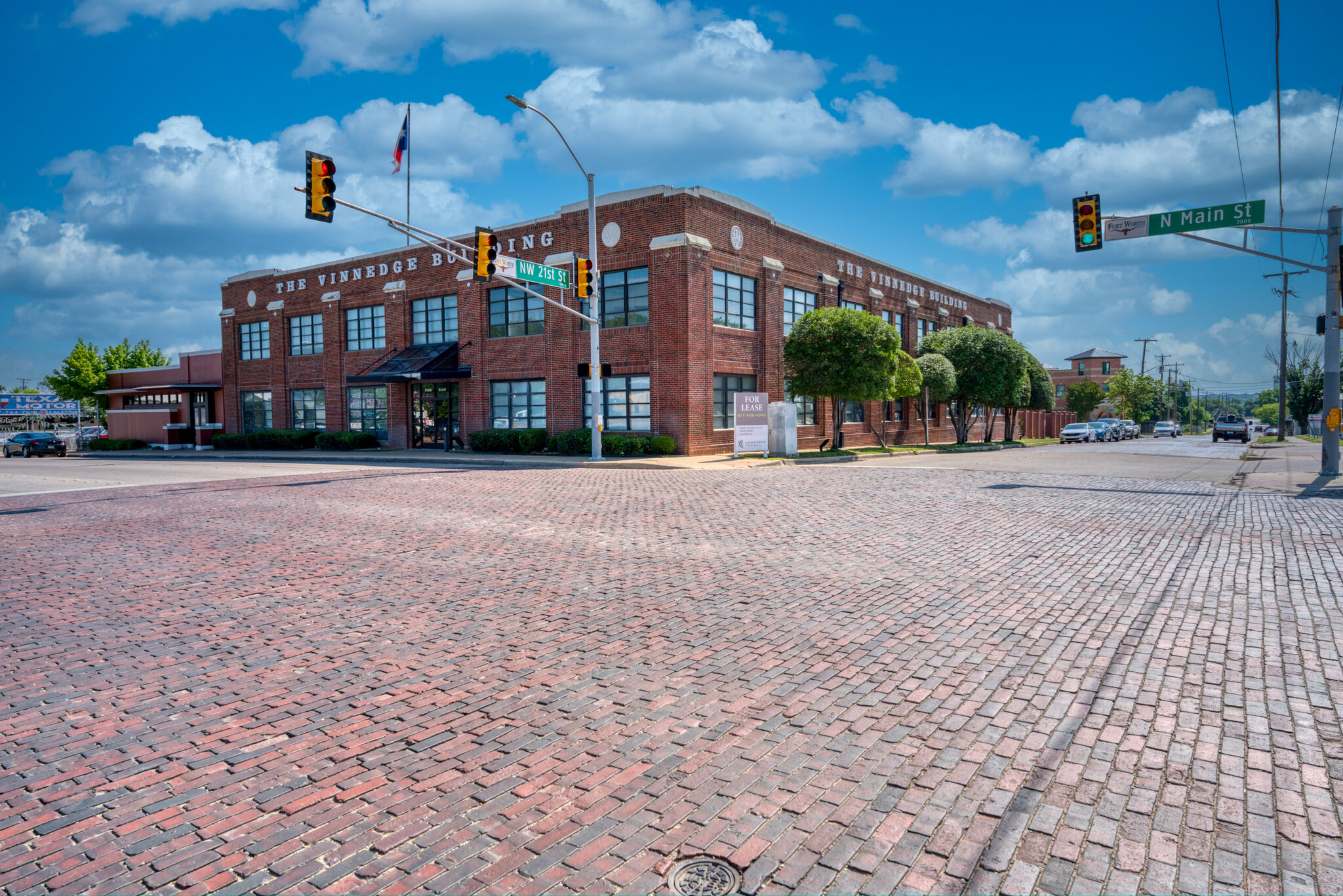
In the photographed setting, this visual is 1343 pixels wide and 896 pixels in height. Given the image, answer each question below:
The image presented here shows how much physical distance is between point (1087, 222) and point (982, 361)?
24.1 metres

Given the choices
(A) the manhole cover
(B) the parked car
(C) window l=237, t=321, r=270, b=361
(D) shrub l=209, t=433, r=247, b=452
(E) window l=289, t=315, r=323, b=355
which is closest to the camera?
(A) the manhole cover

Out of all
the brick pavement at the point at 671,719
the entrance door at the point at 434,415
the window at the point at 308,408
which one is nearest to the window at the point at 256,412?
the window at the point at 308,408

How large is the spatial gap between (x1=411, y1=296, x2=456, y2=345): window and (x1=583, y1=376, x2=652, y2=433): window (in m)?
8.82

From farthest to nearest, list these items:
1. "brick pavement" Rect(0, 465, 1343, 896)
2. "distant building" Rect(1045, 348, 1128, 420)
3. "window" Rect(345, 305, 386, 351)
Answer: "distant building" Rect(1045, 348, 1128, 420), "window" Rect(345, 305, 386, 351), "brick pavement" Rect(0, 465, 1343, 896)

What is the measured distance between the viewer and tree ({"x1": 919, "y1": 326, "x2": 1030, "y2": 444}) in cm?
4100

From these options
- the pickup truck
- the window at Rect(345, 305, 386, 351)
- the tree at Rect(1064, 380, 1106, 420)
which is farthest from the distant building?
the window at Rect(345, 305, 386, 351)

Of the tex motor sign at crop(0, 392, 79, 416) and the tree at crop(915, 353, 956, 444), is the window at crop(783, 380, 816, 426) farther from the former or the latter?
the tex motor sign at crop(0, 392, 79, 416)

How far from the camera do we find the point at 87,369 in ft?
247

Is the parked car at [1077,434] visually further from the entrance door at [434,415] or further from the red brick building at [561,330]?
the entrance door at [434,415]

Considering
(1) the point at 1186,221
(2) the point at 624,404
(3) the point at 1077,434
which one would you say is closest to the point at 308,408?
(2) the point at 624,404

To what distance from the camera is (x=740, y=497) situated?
49.0 ft

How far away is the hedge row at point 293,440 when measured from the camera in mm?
36938

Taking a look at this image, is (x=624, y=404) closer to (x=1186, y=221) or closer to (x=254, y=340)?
(x=1186, y=221)

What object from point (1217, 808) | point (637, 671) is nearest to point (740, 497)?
point (637, 671)
